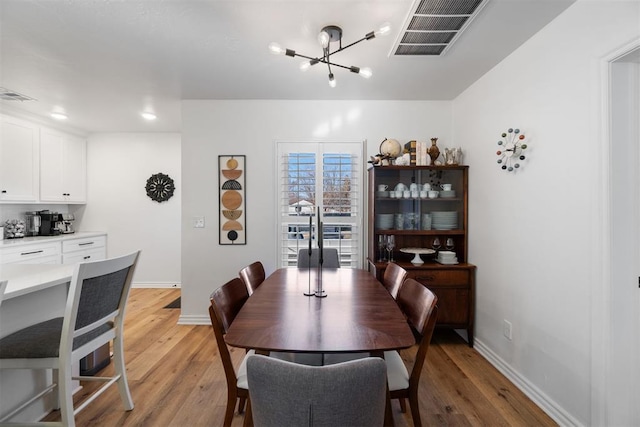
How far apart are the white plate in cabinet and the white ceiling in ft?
5.51

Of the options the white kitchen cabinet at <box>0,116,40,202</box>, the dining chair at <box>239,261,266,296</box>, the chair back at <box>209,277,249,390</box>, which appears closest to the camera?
the chair back at <box>209,277,249,390</box>

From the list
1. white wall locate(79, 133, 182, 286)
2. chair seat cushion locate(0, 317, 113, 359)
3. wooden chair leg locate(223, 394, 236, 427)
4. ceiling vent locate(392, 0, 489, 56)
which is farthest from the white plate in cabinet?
ceiling vent locate(392, 0, 489, 56)

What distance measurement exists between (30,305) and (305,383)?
6.16 ft

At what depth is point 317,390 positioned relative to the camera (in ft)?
2.60

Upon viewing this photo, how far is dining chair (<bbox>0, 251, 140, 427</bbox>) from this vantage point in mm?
1381

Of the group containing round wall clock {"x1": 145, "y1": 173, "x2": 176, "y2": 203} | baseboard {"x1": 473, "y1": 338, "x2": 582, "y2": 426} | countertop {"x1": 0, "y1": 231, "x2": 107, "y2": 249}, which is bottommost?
baseboard {"x1": 473, "y1": 338, "x2": 582, "y2": 426}

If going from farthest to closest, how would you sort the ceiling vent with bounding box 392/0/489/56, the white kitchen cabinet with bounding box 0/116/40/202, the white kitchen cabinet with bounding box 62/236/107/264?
the white kitchen cabinet with bounding box 62/236/107/264, the white kitchen cabinet with bounding box 0/116/40/202, the ceiling vent with bounding box 392/0/489/56

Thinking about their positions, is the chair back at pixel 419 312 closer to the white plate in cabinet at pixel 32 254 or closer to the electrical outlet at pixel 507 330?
the electrical outlet at pixel 507 330

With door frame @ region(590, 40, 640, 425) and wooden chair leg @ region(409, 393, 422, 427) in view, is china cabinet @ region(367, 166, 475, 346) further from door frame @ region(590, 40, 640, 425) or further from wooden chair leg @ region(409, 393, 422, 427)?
wooden chair leg @ region(409, 393, 422, 427)

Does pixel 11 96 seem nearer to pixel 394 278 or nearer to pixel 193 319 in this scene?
pixel 193 319

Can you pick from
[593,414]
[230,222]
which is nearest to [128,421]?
[230,222]

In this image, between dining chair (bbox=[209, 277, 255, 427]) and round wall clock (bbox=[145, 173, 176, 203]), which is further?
round wall clock (bbox=[145, 173, 176, 203])

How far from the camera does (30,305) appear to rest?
168 cm

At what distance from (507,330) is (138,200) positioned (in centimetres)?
513
